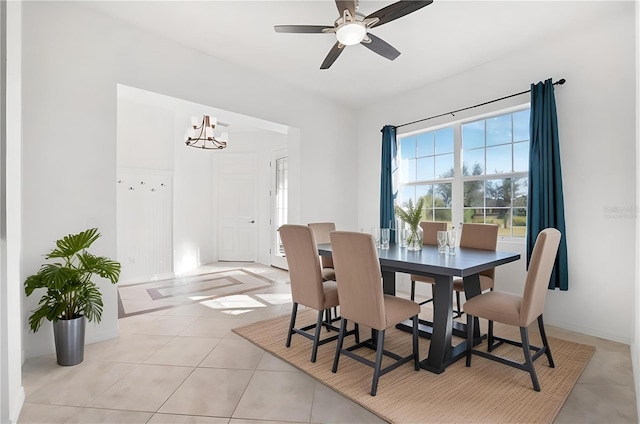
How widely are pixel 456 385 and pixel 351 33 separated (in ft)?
8.20

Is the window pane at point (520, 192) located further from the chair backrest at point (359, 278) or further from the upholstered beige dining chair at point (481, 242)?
the chair backrest at point (359, 278)

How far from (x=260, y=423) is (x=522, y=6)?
141 inches

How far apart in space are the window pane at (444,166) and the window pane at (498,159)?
1.58ft

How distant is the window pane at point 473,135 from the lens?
3.90 metres

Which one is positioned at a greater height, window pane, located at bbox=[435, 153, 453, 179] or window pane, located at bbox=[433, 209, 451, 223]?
window pane, located at bbox=[435, 153, 453, 179]

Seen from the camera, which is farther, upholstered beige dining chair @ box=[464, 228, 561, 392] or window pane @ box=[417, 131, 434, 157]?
window pane @ box=[417, 131, 434, 157]

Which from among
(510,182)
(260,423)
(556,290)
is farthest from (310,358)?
(510,182)

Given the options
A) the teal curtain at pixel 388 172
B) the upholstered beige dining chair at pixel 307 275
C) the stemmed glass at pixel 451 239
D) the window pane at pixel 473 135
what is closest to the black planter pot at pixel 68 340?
the upholstered beige dining chair at pixel 307 275

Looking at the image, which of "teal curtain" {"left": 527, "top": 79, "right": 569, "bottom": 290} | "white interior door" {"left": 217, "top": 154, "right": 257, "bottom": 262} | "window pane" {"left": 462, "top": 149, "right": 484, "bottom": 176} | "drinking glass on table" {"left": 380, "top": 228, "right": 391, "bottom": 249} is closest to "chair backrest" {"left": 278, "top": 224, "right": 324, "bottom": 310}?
"drinking glass on table" {"left": 380, "top": 228, "right": 391, "bottom": 249}

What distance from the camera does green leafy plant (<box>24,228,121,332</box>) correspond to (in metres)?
2.25

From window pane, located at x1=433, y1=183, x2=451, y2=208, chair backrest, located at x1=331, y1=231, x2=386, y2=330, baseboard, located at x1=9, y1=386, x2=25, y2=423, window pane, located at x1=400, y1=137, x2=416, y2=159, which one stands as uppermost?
window pane, located at x1=400, y1=137, x2=416, y2=159

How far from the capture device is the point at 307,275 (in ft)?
8.30

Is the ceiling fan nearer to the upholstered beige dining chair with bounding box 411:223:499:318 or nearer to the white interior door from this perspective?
the upholstered beige dining chair with bounding box 411:223:499:318

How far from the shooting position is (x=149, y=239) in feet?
17.1
